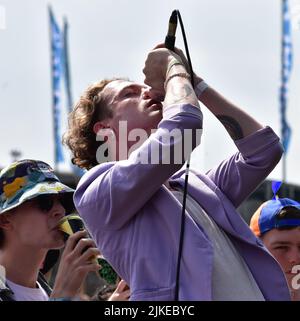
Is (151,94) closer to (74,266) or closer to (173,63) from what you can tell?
(173,63)

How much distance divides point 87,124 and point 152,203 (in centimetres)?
60

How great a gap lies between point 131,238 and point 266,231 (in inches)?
59.2

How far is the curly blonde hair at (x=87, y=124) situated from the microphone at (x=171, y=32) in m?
0.33

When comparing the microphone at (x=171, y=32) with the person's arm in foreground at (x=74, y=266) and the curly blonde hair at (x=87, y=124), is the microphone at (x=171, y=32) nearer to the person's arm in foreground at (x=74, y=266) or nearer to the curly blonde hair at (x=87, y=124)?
the curly blonde hair at (x=87, y=124)

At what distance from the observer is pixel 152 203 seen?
108 inches

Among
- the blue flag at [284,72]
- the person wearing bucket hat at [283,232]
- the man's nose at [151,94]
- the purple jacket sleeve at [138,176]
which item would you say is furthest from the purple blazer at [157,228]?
the blue flag at [284,72]

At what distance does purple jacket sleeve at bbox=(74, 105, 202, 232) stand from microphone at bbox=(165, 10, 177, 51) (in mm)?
278

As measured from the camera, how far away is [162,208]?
2.72 meters

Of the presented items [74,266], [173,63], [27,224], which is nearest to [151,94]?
[173,63]

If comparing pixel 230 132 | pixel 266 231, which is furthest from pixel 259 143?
pixel 266 231

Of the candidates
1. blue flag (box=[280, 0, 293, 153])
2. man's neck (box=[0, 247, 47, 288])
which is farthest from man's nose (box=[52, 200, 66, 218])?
blue flag (box=[280, 0, 293, 153])

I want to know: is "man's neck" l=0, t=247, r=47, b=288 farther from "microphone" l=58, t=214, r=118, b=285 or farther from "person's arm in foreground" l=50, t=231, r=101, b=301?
"person's arm in foreground" l=50, t=231, r=101, b=301
